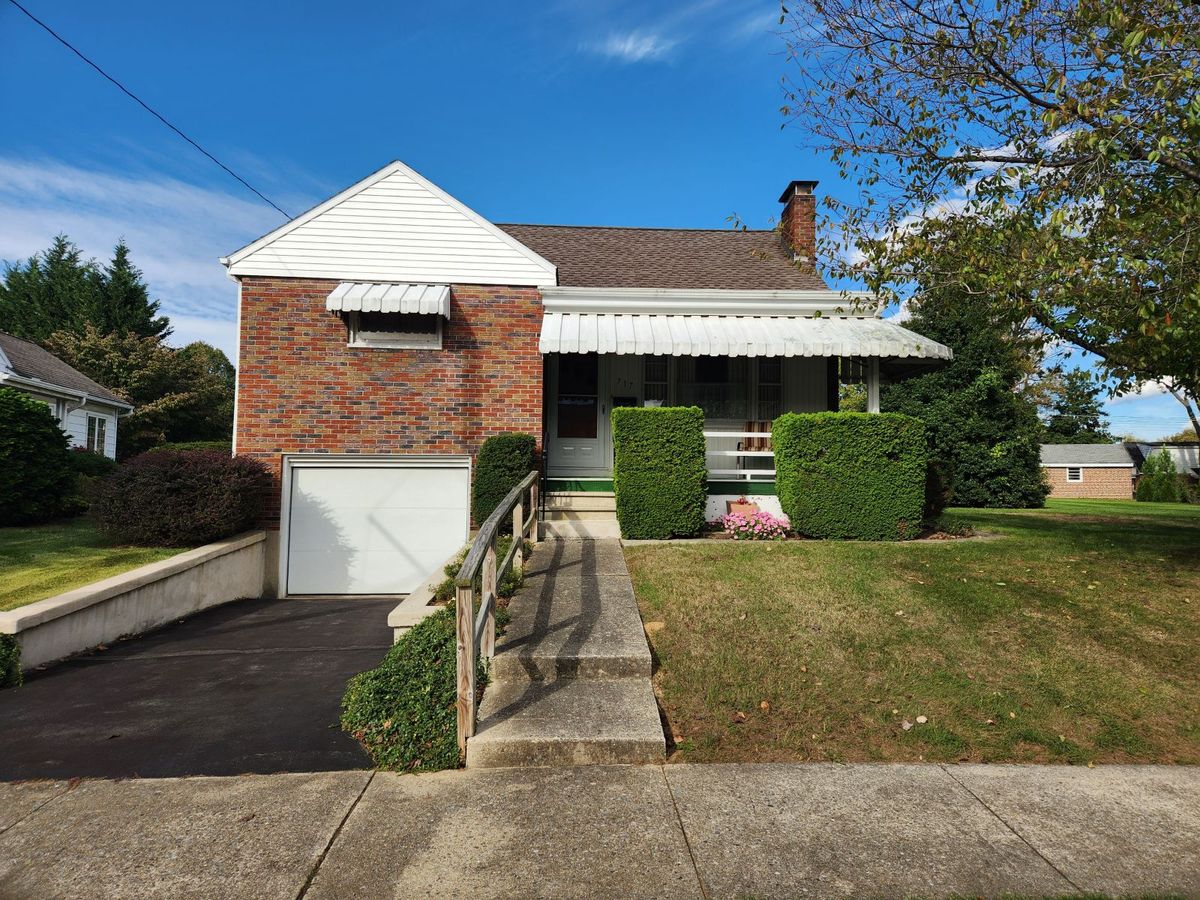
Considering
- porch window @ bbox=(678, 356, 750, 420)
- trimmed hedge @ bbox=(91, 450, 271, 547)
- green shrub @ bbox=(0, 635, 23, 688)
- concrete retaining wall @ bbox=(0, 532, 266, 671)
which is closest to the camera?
green shrub @ bbox=(0, 635, 23, 688)

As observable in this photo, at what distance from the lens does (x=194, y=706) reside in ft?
16.4

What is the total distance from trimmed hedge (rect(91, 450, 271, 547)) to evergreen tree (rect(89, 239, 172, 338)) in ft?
91.1

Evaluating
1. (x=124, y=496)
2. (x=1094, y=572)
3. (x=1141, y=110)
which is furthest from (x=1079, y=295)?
(x=124, y=496)

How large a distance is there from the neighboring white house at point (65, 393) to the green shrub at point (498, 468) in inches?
541

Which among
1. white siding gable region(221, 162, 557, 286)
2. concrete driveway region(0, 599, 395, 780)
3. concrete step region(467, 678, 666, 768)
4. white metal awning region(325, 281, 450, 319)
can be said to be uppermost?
white siding gable region(221, 162, 557, 286)

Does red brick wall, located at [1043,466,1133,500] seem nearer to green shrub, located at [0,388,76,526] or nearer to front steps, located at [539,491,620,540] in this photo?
front steps, located at [539,491,620,540]

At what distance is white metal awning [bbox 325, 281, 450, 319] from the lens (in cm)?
978

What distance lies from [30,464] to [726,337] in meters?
12.6

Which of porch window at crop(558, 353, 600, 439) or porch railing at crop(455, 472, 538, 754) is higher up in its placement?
porch window at crop(558, 353, 600, 439)

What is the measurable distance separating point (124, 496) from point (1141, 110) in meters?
12.8

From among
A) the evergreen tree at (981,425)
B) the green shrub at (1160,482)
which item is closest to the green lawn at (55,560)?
the evergreen tree at (981,425)

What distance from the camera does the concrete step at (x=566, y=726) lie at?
12.2ft

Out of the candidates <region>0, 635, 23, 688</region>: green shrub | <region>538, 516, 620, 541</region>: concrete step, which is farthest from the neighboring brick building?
<region>0, 635, 23, 688</region>: green shrub

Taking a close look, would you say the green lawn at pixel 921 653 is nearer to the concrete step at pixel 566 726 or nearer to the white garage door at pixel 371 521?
the concrete step at pixel 566 726
